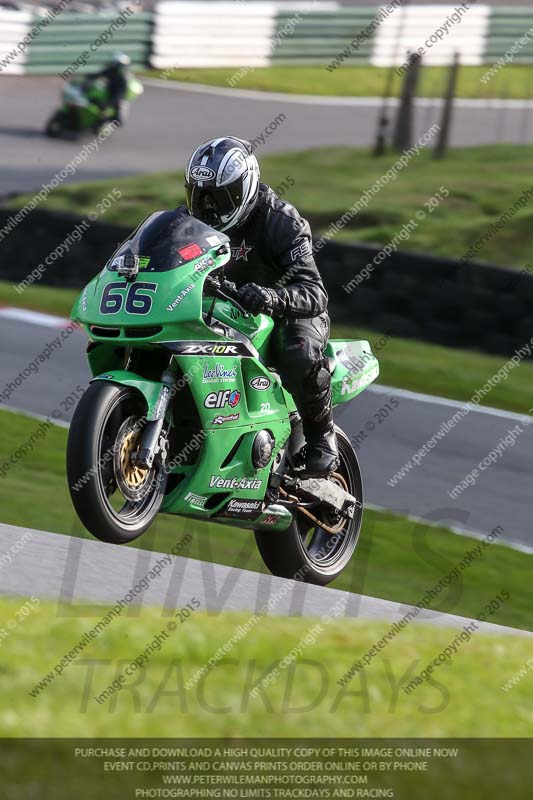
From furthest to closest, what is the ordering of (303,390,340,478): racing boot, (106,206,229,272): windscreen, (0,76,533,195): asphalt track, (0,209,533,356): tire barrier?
(0,76,533,195): asphalt track → (0,209,533,356): tire barrier → (303,390,340,478): racing boot → (106,206,229,272): windscreen

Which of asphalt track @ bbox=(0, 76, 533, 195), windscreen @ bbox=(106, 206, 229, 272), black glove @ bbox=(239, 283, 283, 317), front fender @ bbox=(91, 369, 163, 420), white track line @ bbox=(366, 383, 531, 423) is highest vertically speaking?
windscreen @ bbox=(106, 206, 229, 272)

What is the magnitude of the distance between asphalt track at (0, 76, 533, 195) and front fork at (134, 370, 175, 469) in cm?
1460

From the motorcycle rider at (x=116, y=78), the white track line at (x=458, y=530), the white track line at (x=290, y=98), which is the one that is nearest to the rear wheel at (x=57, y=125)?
the motorcycle rider at (x=116, y=78)

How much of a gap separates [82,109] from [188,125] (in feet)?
9.17

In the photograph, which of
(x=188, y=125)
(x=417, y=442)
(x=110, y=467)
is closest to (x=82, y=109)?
(x=188, y=125)

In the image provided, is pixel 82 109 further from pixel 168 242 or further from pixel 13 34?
pixel 168 242

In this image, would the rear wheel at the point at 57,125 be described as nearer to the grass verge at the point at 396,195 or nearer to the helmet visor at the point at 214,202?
the grass verge at the point at 396,195

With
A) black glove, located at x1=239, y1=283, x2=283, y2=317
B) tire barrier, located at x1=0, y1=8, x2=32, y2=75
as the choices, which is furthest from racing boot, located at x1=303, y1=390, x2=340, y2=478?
tire barrier, located at x1=0, y1=8, x2=32, y2=75

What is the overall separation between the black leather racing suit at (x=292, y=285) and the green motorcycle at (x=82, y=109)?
17793 mm

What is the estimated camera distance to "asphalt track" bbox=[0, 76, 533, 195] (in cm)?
2216

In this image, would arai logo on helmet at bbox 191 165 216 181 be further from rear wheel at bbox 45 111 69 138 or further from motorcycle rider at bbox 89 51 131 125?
rear wheel at bbox 45 111 69 138

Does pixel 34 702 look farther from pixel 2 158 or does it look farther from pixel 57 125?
pixel 57 125

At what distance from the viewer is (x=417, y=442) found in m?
10.5

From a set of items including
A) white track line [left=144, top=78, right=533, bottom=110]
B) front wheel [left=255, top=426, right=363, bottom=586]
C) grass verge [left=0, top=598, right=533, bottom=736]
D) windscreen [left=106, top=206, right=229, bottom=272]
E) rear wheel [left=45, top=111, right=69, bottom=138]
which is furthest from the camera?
white track line [left=144, top=78, right=533, bottom=110]
